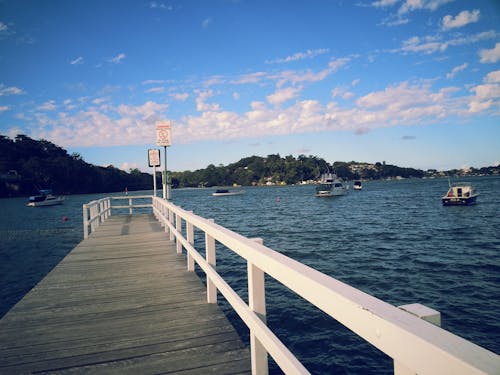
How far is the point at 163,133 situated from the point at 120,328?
11.2 meters

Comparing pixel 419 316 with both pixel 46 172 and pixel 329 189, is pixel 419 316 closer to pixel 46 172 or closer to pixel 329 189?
pixel 329 189

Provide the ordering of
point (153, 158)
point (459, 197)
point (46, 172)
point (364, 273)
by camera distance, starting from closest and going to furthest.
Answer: point (364, 273) < point (153, 158) < point (459, 197) < point (46, 172)

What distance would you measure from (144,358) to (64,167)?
169282 mm

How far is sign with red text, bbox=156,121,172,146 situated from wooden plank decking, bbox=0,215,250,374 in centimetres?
821

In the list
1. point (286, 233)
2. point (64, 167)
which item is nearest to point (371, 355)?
point (286, 233)

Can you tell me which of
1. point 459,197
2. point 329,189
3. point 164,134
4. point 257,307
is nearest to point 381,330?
point 257,307

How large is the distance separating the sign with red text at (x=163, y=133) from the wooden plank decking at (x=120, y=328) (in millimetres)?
8209

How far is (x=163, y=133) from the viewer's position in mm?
13828

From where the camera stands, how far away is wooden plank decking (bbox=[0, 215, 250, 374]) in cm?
287

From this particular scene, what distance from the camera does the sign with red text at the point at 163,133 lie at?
13.7m

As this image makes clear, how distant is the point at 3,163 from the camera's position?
138875 millimetres

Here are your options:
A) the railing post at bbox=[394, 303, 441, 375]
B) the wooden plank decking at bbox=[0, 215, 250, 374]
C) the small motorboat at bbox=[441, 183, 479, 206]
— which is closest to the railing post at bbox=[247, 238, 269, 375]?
the wooden plank decking at bbox=[0, 215, 250, 374]

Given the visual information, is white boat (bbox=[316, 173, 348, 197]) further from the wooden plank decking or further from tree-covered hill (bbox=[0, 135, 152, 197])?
tree-covered hill (bbox=[0, 135, 152, 197])

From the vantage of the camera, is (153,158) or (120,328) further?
(153,158)
